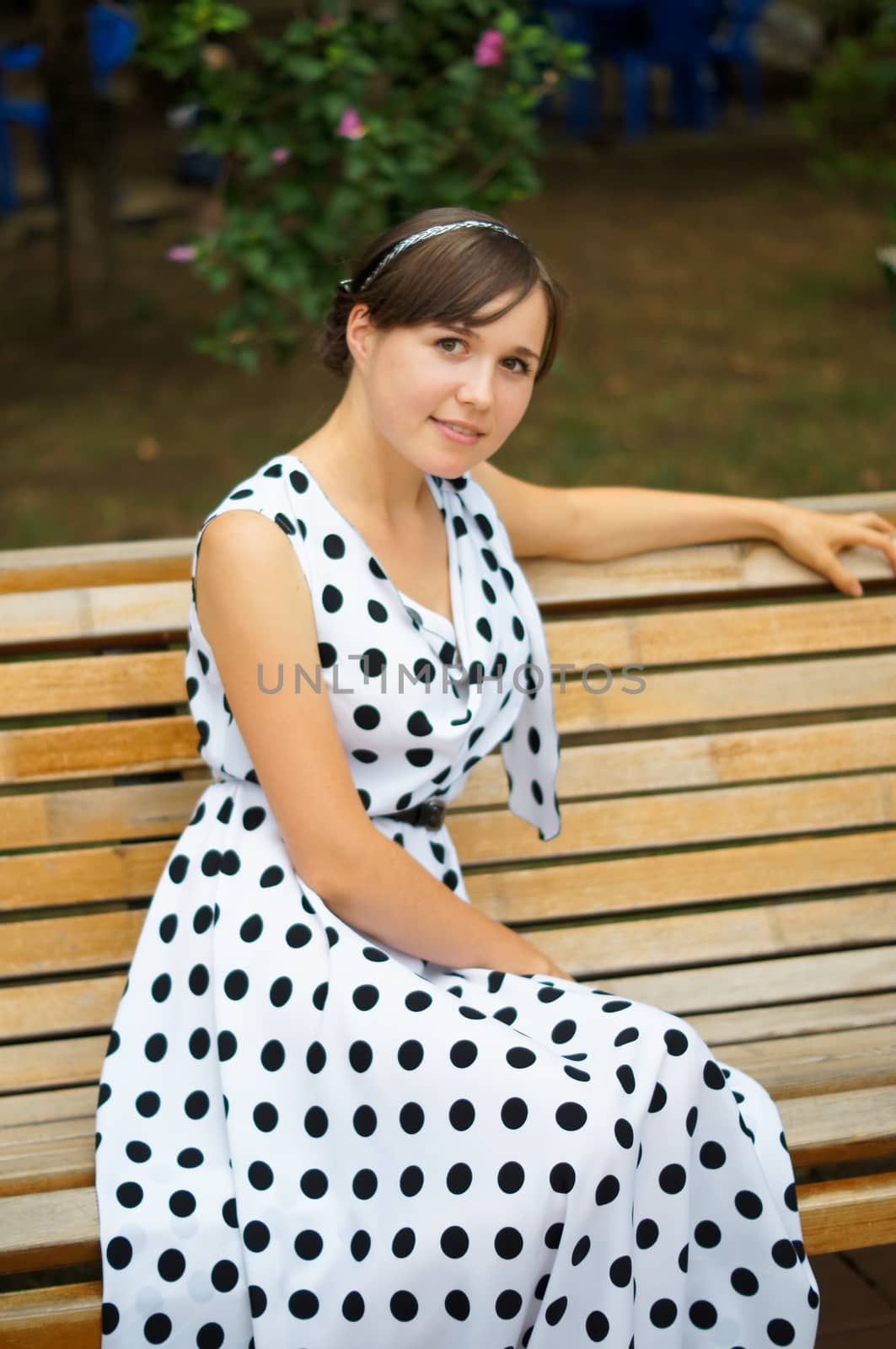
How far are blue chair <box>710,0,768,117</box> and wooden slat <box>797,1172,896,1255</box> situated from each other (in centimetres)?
1392

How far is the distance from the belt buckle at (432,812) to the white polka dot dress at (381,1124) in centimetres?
7

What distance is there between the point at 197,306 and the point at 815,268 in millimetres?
3898

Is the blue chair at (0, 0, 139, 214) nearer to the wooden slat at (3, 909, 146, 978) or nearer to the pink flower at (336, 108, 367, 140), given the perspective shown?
the pink flower at (336, 108, 367, 140)

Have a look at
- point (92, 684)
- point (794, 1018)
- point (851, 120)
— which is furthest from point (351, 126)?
point (851, 120)

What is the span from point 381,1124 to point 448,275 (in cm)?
115

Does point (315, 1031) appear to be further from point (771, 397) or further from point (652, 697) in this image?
point (771, 397)

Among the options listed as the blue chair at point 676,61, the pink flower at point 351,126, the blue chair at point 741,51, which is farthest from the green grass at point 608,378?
the blue chair at point 741,51

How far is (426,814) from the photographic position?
95.7 inches

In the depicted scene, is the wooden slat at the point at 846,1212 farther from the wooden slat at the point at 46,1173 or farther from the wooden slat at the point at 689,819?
the wooden slat at the point at 46,1173

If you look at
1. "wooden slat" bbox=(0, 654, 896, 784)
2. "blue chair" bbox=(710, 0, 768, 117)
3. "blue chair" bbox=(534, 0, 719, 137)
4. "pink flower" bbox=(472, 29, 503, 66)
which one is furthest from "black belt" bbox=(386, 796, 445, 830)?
"blue chair" bbox=(710, 0, 768, 117)

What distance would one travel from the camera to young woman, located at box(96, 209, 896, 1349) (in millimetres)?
1964

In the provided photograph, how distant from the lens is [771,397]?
25.3ft

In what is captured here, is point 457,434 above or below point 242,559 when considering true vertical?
above

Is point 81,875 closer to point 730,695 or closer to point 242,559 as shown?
point 242,559
